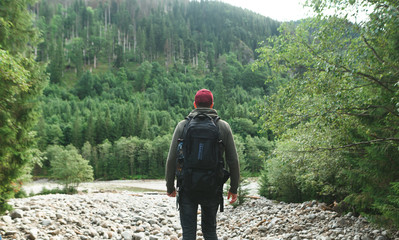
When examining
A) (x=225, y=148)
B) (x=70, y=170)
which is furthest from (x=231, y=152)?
(x=70, y=170)

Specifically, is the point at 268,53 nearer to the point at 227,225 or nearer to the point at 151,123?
the point at 227,225

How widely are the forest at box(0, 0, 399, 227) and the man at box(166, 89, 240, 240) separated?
263 cm

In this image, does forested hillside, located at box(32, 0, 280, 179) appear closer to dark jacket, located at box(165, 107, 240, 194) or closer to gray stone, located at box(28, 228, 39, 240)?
gray stone, located at box(28, 228, 39, 240)

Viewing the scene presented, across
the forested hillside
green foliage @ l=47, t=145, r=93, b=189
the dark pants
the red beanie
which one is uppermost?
the forested hillside

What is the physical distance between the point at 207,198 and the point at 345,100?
4.45 m

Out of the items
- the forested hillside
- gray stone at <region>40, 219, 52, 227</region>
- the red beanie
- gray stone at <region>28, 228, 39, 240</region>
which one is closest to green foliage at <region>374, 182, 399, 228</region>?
the red beanie

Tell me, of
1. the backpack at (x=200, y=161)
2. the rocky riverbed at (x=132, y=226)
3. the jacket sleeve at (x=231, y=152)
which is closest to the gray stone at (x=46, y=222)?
the rocky riverbed at (x=132, y=226)

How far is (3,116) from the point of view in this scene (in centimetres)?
647

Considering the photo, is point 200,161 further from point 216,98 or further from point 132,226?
point 216,98

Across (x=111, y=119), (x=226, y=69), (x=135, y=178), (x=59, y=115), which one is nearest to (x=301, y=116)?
(x=135, y=178)

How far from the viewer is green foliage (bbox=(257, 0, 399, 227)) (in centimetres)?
511

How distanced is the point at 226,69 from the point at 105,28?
8898cm

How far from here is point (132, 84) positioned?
135875 millimetres

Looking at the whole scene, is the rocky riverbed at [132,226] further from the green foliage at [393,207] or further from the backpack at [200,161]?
the backpack at [200,161]
